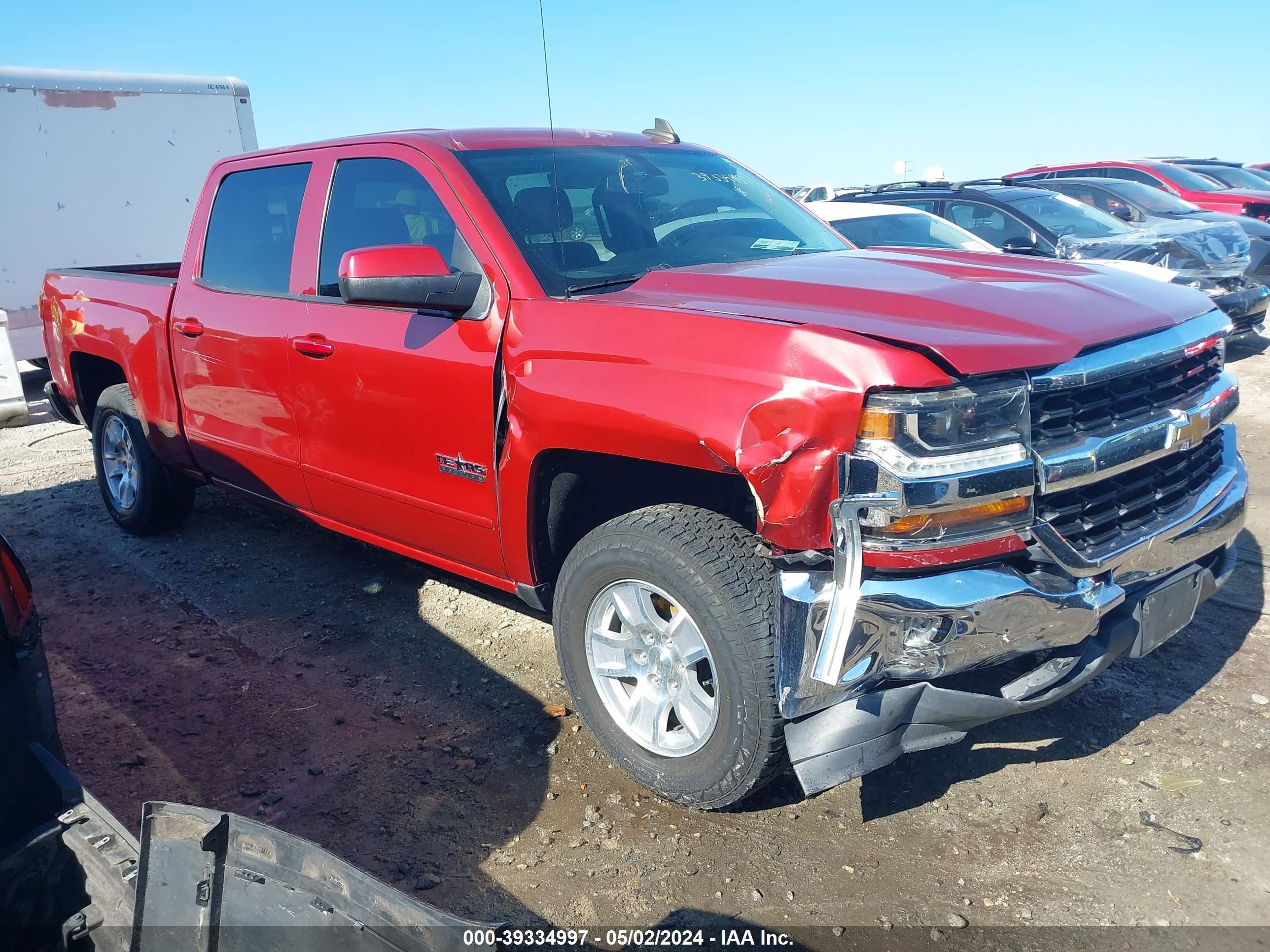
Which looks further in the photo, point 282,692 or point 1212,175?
point 1212,175

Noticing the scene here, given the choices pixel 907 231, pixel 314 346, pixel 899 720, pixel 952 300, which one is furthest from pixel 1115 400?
pixel 907 231

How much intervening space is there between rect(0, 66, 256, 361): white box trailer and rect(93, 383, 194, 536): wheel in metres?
5.17

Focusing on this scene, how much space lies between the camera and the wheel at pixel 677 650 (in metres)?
2.49

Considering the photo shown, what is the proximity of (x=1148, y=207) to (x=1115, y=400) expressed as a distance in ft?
29.9

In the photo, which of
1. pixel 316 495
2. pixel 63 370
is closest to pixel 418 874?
pixel 316 495

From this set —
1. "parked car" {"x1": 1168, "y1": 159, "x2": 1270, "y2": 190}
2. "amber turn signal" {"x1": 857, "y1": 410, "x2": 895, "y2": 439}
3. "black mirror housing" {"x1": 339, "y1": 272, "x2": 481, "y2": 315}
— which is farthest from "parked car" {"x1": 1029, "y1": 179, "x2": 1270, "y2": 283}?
"amber turn signal" {"x1": 857, "y1": 410, "x2": 895, "y2": 439}

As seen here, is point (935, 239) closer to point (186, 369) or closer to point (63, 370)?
point (186, 369)

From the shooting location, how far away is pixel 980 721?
8.02ft

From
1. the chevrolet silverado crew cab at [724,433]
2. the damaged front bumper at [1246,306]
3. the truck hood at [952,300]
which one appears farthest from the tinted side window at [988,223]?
the truck hood at [952,300]

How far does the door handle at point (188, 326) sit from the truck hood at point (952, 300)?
231cm

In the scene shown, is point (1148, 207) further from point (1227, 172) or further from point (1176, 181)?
point (1227, 172)

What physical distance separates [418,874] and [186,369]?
2896 millimetres

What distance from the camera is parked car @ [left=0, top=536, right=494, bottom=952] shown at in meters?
1.65

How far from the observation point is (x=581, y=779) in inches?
121
